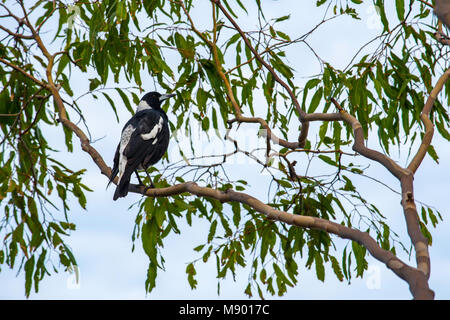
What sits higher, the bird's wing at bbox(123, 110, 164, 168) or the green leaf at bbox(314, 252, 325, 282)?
the bird's wing at bbox(123, 110, 164, 168)

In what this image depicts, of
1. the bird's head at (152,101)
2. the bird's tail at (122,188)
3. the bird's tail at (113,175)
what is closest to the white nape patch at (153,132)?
the bird's tail at (113,175)

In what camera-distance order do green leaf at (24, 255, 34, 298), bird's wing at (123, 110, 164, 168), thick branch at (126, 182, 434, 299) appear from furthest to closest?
bird's wing at (123, 110, 164, 168) < green leaf at (24, 255, 34, 298) < thick branch at (126, 182, 434, 299)

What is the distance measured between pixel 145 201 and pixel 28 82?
125 centimetres

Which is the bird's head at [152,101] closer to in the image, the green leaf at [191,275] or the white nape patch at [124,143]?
→ the white nape patch at [124,143]

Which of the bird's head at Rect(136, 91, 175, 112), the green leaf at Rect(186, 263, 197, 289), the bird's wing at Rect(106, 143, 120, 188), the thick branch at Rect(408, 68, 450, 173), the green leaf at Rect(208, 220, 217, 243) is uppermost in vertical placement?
the bird's head at Rect(136, 91, 175, 112)

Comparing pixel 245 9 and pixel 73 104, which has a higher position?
pixel 245 9

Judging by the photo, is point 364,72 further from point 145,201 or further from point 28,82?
point 28,82

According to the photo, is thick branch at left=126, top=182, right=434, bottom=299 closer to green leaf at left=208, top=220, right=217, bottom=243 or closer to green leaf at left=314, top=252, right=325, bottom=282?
green leaf at left=208, top=220, right=217, bottom=243

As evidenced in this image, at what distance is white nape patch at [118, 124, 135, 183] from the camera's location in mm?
3107

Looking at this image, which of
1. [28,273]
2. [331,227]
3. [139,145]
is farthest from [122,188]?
[331,227]

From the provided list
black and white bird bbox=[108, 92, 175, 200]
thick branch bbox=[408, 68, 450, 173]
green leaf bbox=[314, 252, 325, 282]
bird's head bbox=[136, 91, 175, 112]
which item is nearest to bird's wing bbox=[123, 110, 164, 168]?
black and white bird bbox=[108, 92, 175, 200]

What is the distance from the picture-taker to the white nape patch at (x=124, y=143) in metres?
3.11

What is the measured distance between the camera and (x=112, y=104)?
3143mm
